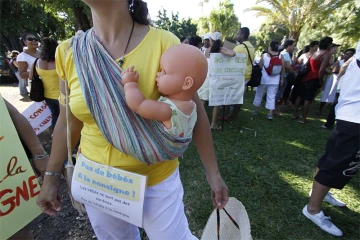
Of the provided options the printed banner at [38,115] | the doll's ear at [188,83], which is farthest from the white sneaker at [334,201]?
the printed banner at [38,115]

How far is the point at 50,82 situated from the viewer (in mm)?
3324

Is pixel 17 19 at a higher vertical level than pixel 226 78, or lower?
higher

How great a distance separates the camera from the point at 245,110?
5.99 m

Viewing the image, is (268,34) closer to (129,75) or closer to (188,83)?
(188,83)

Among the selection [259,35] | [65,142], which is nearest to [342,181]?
[65,142]

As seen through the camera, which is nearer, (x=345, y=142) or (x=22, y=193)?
(x=22, y=193)

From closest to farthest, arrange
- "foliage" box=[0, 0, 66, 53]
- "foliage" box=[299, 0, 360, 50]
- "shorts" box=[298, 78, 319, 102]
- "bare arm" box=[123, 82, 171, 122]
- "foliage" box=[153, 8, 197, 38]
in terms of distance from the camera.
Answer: "bare arm" box=[123, 82, 171, 122] → "shorts" box=[298, 78, 319, 102] → "foliage" box=[0, 0, 66, 53] → "foliage" box=[299, 0, 360, 50] → "foliage" box=[153, 8, 197, 38]

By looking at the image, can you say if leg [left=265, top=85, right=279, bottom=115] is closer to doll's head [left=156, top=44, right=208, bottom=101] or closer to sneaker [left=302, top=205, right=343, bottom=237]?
sneaker [left=302, top=205, right=343, bottom=237]

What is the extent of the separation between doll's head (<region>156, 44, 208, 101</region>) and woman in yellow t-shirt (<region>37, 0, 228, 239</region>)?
0.07 m

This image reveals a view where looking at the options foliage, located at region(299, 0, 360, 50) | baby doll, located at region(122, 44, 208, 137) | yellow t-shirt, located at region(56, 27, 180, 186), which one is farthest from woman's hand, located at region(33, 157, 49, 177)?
foliage, located at region(299, 0, 360, 50)

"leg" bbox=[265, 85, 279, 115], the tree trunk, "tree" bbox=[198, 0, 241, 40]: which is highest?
"tree" bbox=[198, 0, 241, 40]

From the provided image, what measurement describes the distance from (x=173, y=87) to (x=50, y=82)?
10.4ft

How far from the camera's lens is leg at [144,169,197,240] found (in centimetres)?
103

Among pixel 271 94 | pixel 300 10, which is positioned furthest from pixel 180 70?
pixel 300 10
